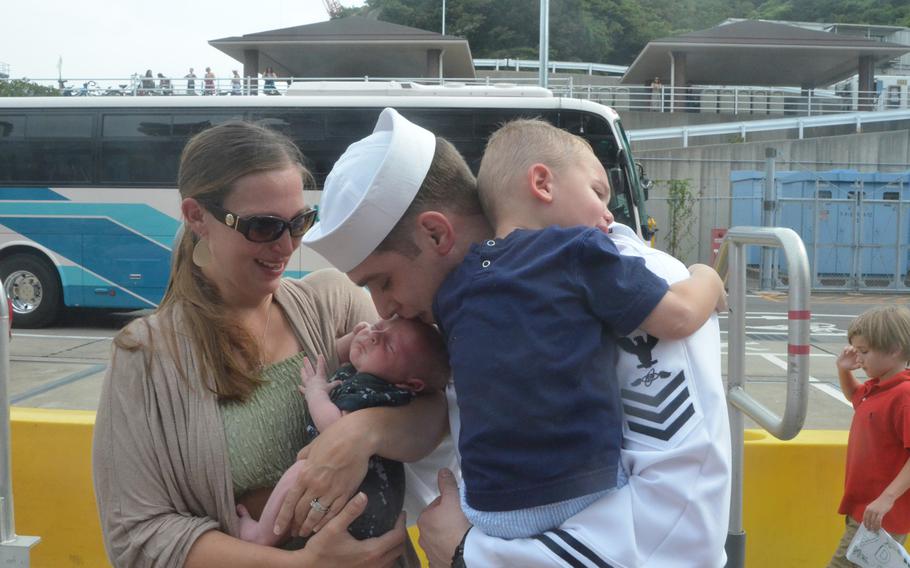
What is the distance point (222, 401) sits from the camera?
1.70 m

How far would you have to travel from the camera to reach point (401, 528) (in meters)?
1.71

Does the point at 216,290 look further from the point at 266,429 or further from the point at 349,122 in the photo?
the point at 349,122

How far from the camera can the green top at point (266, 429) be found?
5.51ft

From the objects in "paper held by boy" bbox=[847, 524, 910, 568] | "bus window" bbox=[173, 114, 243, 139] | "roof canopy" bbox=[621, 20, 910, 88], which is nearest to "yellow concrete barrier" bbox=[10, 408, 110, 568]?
"paper held by boy" bbox=[847, 524, 910, 568]

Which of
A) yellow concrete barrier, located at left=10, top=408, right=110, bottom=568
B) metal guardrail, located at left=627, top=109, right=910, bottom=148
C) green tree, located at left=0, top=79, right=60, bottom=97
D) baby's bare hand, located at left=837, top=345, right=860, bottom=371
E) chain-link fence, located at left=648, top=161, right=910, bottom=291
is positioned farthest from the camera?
metal guardrail, located at left=627, top=109, right=910, bottom=148

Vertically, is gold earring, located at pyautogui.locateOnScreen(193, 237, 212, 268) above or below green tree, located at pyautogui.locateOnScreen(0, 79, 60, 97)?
below

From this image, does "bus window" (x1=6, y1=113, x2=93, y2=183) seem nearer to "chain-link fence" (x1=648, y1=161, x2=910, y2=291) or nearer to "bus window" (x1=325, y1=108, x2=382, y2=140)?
"bus window" (x1=325, y1=108, x2=382, y2=140)

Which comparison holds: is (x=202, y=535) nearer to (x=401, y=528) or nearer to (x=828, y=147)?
(x=401, y=528)

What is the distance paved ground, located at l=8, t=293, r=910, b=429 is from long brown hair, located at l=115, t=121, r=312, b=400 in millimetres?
4798

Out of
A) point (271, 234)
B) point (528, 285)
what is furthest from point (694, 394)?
point (271, 234)

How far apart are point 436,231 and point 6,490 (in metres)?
2.42

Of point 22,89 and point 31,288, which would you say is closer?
point 31,288

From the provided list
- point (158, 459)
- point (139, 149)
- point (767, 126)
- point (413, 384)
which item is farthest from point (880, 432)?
point (767, 126)

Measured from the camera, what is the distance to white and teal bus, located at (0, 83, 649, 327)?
12836 millimetres
